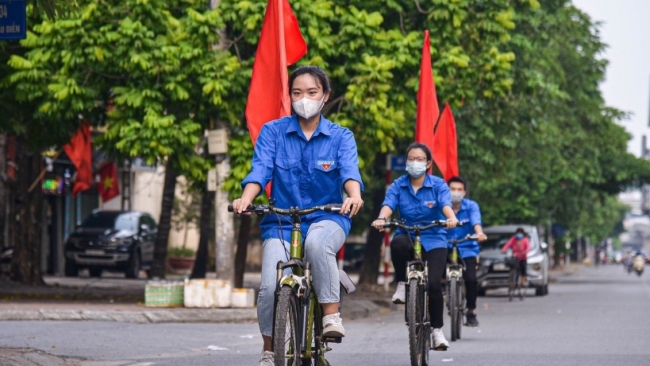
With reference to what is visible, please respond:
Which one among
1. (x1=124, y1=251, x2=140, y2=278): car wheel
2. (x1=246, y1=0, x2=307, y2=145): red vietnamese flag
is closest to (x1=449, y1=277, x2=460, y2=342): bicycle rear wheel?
(x1=246, y1=0, x2=307, y2=145): red vietnamese flag

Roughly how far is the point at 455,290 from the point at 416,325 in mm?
3545

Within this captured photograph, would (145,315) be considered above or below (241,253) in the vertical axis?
below

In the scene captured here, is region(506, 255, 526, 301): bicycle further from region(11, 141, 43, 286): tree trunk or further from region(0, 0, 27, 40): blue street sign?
region(0, 0, 27, 40): blue street sign

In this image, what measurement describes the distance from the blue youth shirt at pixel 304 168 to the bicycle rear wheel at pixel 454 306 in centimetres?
A: 605

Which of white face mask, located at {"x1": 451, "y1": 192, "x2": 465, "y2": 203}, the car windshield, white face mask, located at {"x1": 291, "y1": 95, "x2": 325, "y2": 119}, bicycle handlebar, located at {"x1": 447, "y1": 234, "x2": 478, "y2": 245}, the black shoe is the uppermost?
white face mask, located at {"x1": 291, "y1": 95, "x2": 325, "y2": 119}

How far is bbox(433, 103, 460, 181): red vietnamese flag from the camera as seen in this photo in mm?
21797

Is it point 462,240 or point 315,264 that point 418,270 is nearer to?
point 462,240

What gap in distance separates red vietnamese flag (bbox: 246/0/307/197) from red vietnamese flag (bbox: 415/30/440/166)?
320 cm

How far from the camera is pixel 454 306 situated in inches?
520

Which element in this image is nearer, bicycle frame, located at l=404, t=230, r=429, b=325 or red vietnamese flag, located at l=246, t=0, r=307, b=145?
bicycle frame, located at l=404, t=230, r=429, b=325

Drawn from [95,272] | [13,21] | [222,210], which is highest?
[13,21]

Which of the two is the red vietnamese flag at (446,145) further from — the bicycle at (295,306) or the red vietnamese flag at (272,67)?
the bicycle at (295,306)

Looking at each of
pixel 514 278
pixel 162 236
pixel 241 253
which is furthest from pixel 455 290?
pixel 162 236

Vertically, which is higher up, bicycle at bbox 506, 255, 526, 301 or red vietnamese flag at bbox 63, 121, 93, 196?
red vietnamese flag at bbox 63, 121, 93, 196
